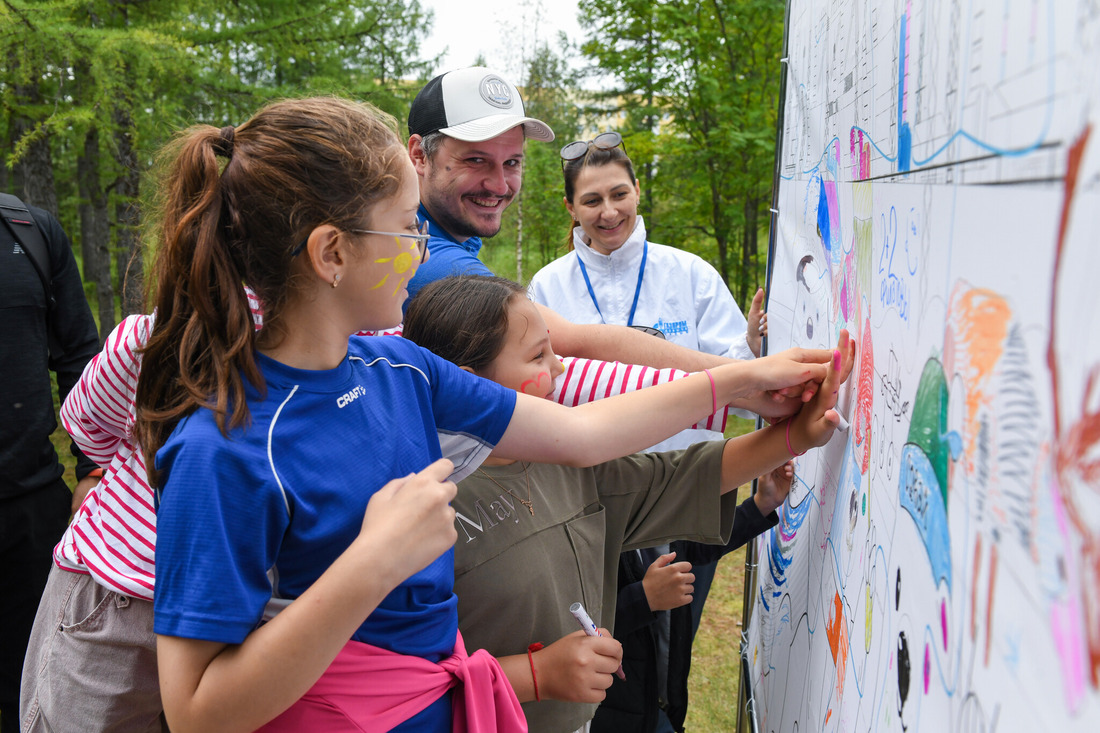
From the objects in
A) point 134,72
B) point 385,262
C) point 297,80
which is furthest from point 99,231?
point 385,262

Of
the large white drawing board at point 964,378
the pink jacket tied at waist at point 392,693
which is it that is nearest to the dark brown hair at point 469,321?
the pink jacket tied at waist at point 392,693

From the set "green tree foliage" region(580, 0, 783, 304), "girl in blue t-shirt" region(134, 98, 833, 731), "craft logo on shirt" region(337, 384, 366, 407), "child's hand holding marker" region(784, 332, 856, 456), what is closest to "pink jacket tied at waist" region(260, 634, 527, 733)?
"girl in blue t-shirt" region(134, 98, 833, 731)

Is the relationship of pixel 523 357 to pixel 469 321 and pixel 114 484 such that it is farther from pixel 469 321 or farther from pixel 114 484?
pixel 114 484

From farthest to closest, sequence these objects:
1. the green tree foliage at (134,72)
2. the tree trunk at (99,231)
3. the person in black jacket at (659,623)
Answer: the tree trunk at (99,231), the green tree foliage at (134,72), the person in black jacket at (659,623)

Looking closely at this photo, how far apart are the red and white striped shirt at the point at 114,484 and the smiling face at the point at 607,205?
2.16 metres

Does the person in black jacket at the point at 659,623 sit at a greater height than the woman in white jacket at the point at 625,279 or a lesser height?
lesser

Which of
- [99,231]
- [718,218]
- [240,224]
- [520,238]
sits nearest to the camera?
[240,224]

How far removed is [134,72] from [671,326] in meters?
5.00

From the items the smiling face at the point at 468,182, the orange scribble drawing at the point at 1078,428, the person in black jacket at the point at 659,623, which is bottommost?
the person in black jacket at the point at 659,623

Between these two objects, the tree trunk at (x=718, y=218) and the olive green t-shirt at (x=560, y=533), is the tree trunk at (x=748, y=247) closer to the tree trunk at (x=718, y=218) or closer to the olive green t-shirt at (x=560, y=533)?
the tree trunk at (x=718, y=218)

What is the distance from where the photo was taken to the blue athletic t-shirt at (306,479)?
0.99 metres

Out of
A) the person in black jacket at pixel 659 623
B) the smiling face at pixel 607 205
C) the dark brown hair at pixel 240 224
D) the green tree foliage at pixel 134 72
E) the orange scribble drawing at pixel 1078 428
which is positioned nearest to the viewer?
the orange scribble drawing at pixel 1078 428

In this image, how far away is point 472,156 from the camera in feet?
7.60

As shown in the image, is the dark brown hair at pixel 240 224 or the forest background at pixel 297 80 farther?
the forest background at pixel 297 80
